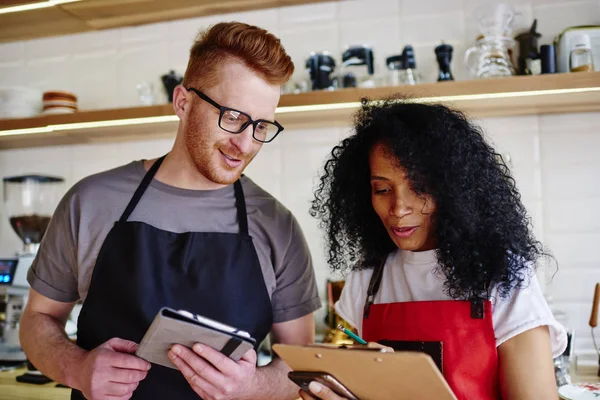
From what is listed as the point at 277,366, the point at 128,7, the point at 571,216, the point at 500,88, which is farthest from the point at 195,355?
the point at 128,7

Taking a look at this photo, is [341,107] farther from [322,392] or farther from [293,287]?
[322,392]

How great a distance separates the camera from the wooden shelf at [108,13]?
2.55 m

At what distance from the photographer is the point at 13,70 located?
296cm

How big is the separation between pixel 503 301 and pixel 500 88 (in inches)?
36.5

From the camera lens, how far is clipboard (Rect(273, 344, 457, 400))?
0.98 m

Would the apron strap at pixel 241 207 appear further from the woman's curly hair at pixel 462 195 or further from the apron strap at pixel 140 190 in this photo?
the woman's curly hair at pixel 462 195

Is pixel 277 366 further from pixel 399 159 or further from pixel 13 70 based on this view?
pixel 13 70

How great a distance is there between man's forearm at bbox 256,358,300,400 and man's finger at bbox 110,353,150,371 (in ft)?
0.92

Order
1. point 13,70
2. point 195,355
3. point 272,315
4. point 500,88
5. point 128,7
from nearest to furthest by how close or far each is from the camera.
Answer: point 195,355, point 272,315, point 500,88, point 128,7, point 13,70

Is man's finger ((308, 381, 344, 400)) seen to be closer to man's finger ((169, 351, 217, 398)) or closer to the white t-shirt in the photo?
man's finger ((169, 351, 217, 398))

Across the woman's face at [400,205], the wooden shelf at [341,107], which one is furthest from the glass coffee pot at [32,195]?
the woman's face at [400,205]

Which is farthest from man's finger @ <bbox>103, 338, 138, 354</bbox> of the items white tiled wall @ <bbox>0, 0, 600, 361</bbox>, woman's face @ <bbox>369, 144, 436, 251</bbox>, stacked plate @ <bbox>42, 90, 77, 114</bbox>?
stacked plate @ <bbox>42, 90, 77, 114</bbox>

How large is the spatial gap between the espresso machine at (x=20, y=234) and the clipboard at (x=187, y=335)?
1333mm

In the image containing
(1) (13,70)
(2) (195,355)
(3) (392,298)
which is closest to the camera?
(2) (195,355)
